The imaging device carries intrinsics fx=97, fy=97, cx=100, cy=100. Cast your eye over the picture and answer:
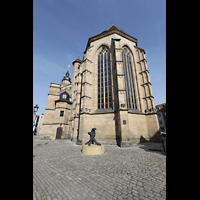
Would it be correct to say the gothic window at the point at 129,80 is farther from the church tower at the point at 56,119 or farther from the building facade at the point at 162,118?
the building facade at the point at 162,118

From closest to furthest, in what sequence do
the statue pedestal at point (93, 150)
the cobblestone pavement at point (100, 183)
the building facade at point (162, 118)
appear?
1. the cobblestone pavement at point (100, 183)
2. the statue pedestal at point (93, 150)
3. the building facade at point (162, 118)

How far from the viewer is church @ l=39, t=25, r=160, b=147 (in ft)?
36.4

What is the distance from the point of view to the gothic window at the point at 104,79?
1306 cm

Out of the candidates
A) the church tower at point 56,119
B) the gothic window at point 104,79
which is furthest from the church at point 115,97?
the church tower at point 56,119

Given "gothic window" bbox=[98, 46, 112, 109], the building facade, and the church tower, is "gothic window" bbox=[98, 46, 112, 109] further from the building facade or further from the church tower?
the building facade

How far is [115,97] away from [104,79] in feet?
→ 11.5

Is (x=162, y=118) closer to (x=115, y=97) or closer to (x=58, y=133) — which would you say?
(x=115, y=97)

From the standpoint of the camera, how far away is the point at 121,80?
11.8 m

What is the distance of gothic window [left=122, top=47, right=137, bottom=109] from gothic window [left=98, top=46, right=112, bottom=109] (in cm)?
247

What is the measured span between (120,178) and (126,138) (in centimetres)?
657

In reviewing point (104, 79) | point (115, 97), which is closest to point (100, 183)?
point (115, 97)

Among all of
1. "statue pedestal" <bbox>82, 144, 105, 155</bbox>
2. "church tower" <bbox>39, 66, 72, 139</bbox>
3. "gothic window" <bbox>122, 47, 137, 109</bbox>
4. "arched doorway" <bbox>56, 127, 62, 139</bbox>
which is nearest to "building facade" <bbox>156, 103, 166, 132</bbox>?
"gothic window" <bbox>122, 47, 137, 109</bbox>
